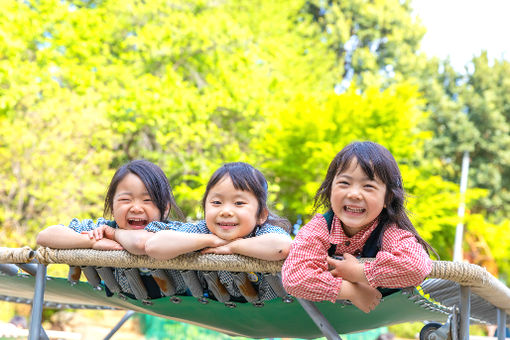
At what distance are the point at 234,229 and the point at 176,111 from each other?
39.9 ft

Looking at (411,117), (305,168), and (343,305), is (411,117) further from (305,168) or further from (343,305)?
(343,305)

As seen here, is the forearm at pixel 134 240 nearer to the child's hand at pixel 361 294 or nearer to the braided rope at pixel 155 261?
the braided rope at pixel 155 261

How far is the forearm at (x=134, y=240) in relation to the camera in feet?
5.86

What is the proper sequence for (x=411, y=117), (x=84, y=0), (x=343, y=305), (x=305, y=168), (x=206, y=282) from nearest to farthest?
(x=343, y=305)
(x=206, y=282)
(x=305, y=168)
(x=411, y=117)
(x=84, y=0)

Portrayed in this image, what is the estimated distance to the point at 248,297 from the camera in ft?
6.19

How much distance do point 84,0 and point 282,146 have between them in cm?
704

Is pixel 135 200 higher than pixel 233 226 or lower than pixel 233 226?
higher

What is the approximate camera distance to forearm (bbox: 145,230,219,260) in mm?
1695

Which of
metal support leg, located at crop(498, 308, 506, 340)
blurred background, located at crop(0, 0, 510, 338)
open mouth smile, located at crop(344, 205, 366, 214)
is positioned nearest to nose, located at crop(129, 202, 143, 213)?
open mouth smile, located at crop(344, 205, 366, 214)

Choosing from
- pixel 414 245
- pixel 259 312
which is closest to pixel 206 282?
pixel 259 312

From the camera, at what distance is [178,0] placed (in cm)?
1485

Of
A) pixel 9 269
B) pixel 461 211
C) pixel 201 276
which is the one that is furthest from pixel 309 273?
pixel 461 211

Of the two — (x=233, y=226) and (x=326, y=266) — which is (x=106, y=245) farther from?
(x=326, y=266)

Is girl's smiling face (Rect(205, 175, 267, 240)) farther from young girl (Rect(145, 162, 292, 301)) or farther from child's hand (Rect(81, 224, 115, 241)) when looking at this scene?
child's hand (Rect(81, 224, 115, 241))
